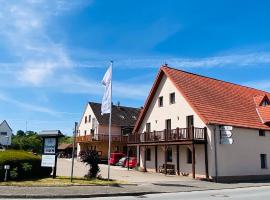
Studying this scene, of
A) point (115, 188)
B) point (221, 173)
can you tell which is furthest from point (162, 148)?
point (115, 188)

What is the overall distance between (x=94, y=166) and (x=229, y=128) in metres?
10.0

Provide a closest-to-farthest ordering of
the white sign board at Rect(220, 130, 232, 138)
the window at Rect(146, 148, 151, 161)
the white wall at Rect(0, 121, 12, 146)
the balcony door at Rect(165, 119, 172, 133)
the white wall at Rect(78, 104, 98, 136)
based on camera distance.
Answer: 1. the white sign board at Rect(220, 130, 232, 138)
2. the balcony door at Rect(165, 119, 172, 133)
3. the window at Rect(146, 148, 151, 161)
4. the white wall at Rect(78, 104, 98, 136)
5. the white wall at Rect(0, 121, 12, 146)

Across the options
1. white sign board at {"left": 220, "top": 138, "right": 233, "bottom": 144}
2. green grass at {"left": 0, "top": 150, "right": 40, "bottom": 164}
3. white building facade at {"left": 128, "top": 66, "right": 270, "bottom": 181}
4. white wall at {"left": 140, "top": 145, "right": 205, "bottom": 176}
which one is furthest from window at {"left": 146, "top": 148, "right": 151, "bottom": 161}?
green grass at {"left": 0, "top": 150, "right": 40, "bottom": 164}

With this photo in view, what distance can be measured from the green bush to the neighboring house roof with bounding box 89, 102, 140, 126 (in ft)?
115

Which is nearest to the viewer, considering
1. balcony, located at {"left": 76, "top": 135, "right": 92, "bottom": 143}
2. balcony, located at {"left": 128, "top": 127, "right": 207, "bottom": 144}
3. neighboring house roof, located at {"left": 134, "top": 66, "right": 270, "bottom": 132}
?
balcony, located at {"left": 128, "top": 127, "right": 207, "bottom": 144}

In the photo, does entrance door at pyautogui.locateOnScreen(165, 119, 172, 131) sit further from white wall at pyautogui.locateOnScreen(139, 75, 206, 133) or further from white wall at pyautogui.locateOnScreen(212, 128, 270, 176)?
white wall at pyautogui.locateOnScreen(212, 128, 270, 176)

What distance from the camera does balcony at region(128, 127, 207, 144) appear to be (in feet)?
93.4

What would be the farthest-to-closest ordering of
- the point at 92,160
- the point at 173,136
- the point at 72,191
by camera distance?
1. the point at 173,136
2. the point at 92,160
3. the point at 72,191

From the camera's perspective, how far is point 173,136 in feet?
99.1

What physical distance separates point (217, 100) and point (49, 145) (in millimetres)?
16265

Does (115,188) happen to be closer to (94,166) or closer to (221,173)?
(94,166)

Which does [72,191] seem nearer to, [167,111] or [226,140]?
[226,140]

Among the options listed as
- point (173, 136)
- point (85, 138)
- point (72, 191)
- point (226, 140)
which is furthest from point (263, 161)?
point (85, 138)

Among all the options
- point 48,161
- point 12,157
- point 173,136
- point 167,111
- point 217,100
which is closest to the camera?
point 12,157
